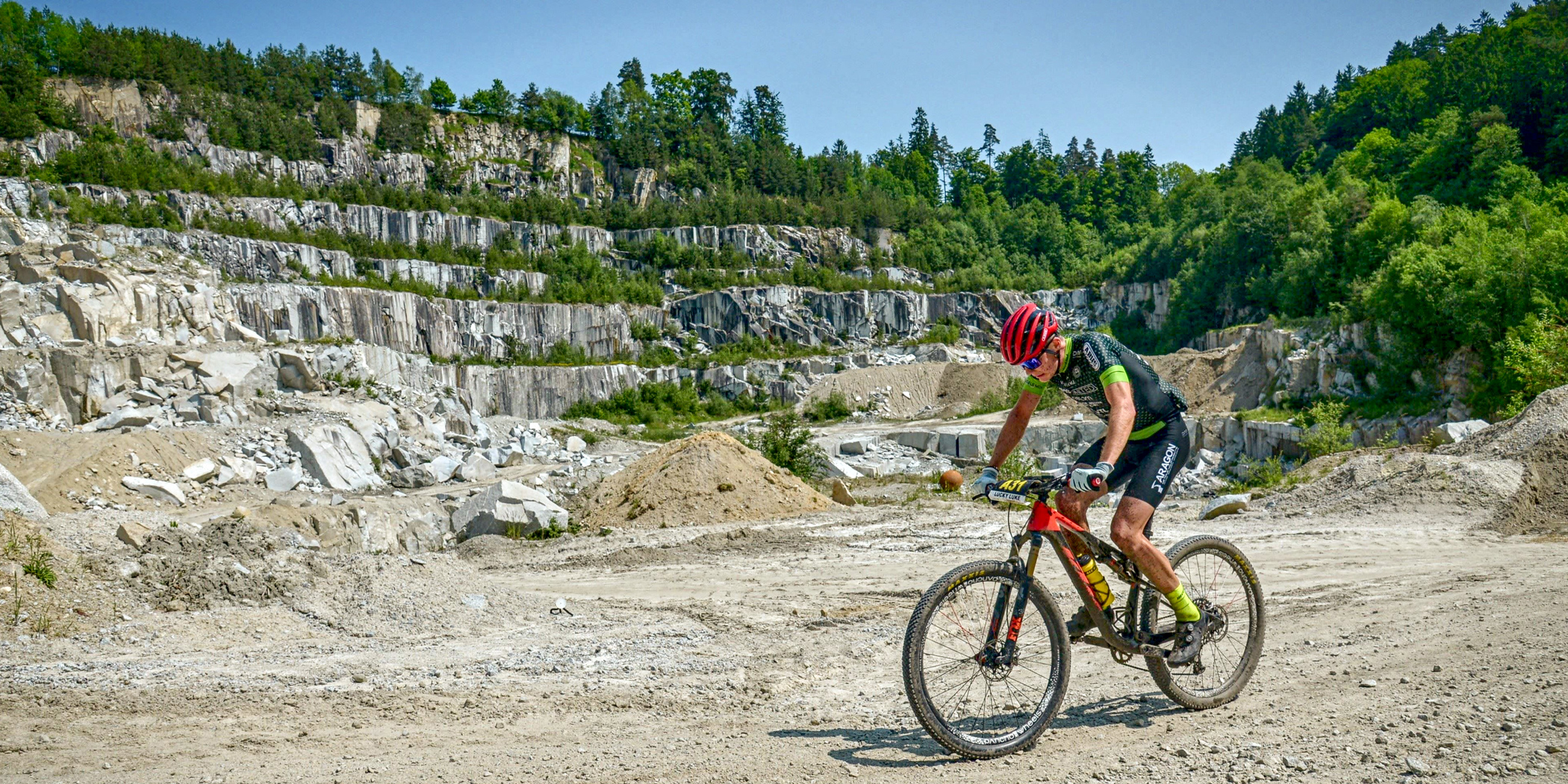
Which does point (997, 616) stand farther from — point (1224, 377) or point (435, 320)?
point (435, 320)

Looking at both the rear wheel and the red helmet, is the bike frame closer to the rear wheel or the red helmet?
the rear wheel

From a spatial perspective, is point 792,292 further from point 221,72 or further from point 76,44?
point 76,44

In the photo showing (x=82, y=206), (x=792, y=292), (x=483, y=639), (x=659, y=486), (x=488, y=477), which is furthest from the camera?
(x=792, y=292)

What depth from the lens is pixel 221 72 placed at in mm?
78500

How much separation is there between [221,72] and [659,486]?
8236cm

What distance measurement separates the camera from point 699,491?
55.8 ft

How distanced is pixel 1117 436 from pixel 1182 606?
1.02m

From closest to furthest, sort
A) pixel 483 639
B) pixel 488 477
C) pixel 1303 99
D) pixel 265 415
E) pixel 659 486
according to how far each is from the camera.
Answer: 1. pixel 483 639
2. pixel 659 486
3. pixel 488 477
4. pixel 265 415
5. pixel 1303 99

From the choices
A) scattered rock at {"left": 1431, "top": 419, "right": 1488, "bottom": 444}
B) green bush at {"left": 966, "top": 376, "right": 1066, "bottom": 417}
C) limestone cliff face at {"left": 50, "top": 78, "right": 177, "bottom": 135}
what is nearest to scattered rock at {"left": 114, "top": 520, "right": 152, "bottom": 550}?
scattered rock at {"left": 1431, "top": 419, "right": 1488, "bottom": 444}

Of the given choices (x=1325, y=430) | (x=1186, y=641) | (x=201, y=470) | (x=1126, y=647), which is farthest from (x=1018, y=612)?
(x=1325, y=430)

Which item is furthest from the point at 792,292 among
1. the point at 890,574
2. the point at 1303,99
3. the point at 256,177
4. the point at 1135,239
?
the point at 1303,99

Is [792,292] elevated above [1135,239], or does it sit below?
below

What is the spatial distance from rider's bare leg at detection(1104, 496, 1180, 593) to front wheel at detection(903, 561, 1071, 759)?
502 millimetres

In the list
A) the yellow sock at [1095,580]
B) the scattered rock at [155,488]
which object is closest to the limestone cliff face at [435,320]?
the scattered rock at [155,488]
